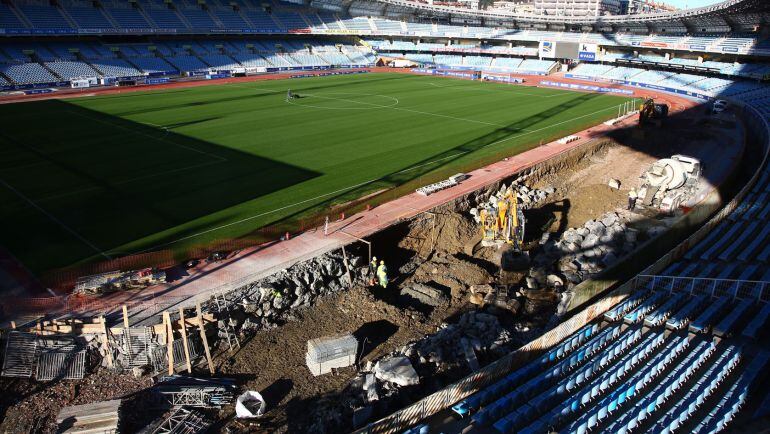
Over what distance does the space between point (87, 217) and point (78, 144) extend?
15513mm

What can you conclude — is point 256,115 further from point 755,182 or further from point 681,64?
point 681,64

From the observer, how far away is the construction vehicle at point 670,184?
28.9m

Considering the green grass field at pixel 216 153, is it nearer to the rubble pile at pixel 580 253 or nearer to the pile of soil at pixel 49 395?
the pile of soil at pixel 49 395

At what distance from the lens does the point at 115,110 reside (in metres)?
50.7

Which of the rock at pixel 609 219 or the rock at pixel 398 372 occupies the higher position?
the rock at pixel 398 372

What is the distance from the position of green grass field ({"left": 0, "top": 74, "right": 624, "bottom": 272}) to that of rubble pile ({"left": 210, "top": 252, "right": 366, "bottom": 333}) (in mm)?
4999

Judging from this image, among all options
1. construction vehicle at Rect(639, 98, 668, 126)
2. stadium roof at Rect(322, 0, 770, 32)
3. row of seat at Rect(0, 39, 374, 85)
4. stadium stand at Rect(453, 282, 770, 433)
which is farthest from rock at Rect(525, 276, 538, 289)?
row of seat at Rect(0, 39, 374, 85)

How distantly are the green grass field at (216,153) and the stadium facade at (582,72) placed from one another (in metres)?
14.3

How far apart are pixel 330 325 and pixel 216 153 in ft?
71.1

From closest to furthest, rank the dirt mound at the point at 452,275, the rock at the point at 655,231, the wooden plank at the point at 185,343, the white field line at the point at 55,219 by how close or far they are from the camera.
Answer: the wooden plank at the point at 185,343 → the dirt mound at the point at 452,275 → the white field line at the point at 55,219 → the rock at the point at 655,231

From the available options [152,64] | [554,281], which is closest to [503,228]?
[554,281]

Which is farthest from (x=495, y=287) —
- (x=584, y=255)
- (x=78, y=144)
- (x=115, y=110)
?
(x=115, y=110)

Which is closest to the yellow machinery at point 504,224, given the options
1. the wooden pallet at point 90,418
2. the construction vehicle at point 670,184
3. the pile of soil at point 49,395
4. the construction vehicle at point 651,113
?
the construction vehicle at point 670,184

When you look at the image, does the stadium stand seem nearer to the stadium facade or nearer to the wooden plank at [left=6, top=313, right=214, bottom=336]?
the stadium facade
